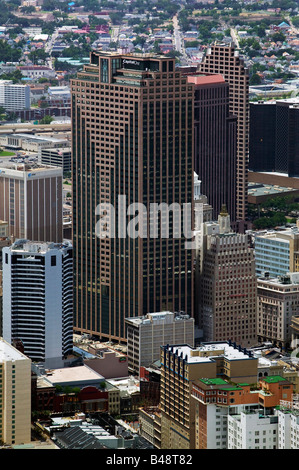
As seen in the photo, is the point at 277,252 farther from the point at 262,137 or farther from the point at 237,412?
the point at 262,137

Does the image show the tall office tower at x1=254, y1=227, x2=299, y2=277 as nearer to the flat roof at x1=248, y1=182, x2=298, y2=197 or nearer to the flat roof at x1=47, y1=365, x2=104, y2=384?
the flat roof at x1=47, y1=365, x2=104, y2=384

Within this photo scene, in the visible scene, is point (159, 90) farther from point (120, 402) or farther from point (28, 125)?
point (28, 125)

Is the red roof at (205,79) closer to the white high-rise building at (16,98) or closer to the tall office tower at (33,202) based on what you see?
the tall office tower at (33,202)

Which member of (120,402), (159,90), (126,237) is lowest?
(120,402)

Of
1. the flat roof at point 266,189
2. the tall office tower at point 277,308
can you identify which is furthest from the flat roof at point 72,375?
the flat roof at point 266,189

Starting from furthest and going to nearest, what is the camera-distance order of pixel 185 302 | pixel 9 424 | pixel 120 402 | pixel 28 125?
pixel 28 125 < pixel 185 302 < pixel 120 402 < pixel 9 424
